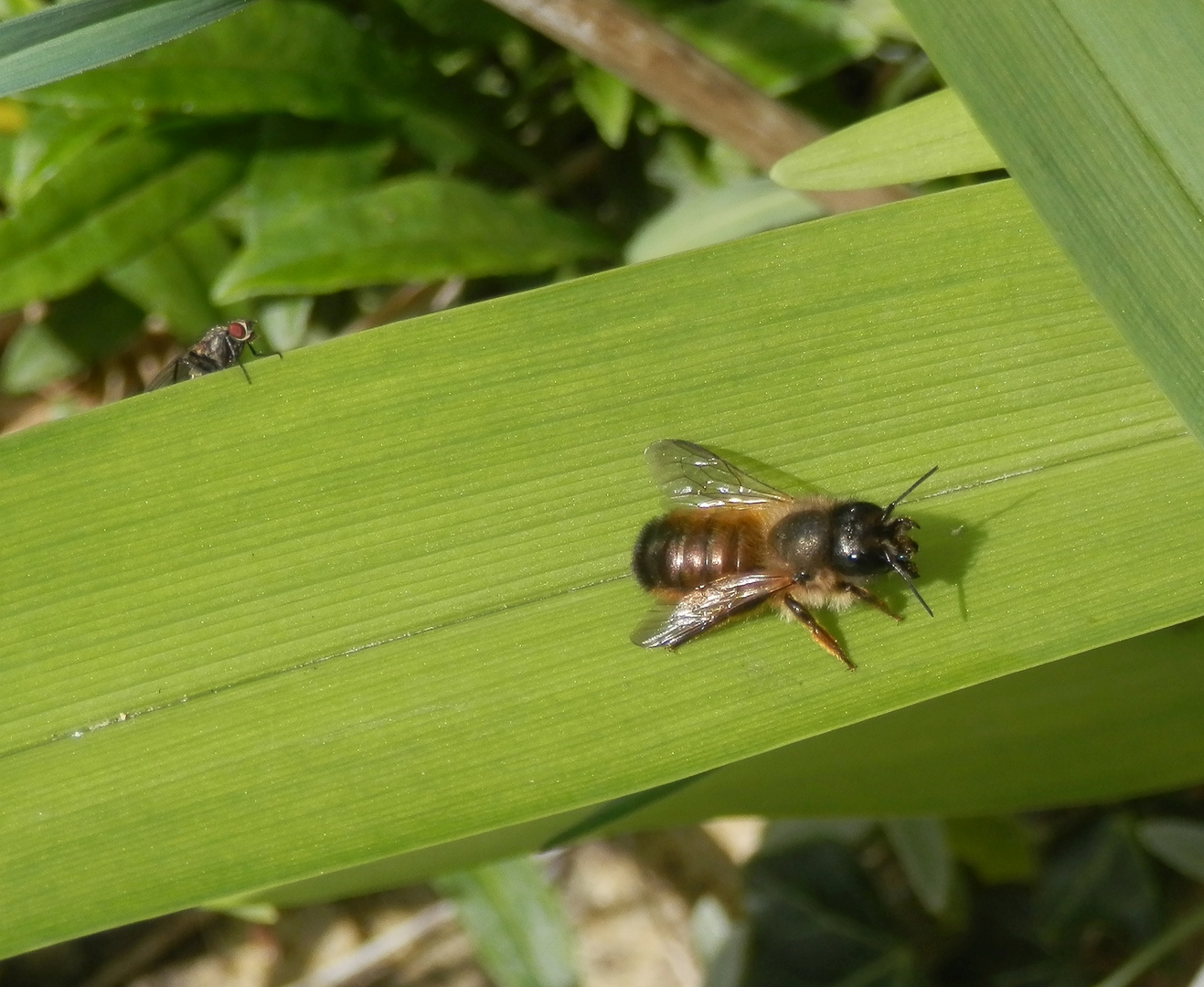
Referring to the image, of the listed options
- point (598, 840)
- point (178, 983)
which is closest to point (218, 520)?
point (598, 840)

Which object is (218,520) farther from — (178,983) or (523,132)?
(178,983)

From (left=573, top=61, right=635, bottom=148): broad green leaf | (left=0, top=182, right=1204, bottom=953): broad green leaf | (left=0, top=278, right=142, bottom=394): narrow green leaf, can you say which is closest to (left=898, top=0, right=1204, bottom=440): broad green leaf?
(left=0, top=182, right=1204, bottom=953): broad green leaf

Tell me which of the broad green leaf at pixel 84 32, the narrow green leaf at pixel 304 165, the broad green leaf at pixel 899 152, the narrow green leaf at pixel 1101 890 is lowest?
the narrow green leaf at pixel 1101 890

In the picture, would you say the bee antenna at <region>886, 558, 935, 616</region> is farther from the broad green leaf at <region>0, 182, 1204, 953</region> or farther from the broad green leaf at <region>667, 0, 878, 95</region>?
the broad green leaf at <region>667, 0, 878, 95</region>

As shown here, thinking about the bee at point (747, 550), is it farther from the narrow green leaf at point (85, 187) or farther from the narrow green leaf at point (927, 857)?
the narrow green leaf at point (85, 187)

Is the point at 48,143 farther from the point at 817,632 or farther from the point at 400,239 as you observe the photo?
the point at 817,632

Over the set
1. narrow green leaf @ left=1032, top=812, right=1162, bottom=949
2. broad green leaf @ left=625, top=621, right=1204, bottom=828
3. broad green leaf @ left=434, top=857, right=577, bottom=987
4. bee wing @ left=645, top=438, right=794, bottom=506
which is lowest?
narrow green leaf @ left=1032, top=812, right=1162, bottom=949

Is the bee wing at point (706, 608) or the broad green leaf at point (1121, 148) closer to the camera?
the broad green leaf at point (1121, 148)

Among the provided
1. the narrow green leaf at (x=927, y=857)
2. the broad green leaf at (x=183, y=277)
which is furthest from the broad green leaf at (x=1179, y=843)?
the broad green leaf at (x=183, y=277)
